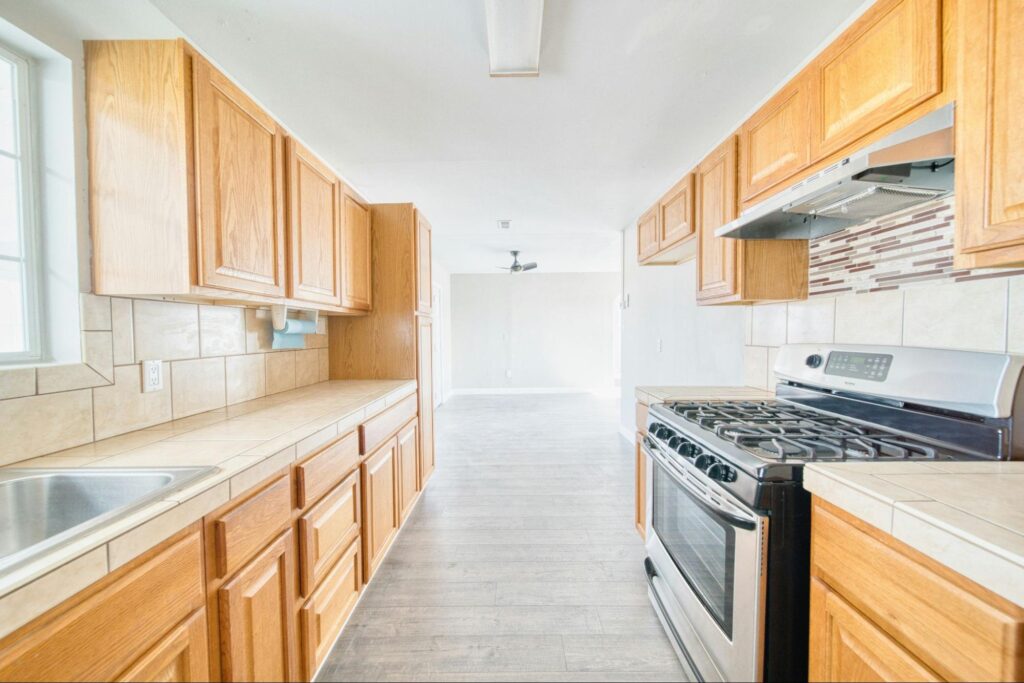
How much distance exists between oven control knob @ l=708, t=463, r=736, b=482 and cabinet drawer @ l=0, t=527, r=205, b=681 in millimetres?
1357

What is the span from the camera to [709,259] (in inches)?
74.8

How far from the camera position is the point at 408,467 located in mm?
2473

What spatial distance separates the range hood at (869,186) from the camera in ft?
3.10

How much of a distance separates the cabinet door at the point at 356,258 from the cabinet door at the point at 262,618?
1390 mm

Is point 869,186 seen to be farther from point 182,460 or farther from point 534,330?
point 534,330

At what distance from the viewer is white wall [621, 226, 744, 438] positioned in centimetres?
247

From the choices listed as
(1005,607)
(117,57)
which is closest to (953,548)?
(1005,607)

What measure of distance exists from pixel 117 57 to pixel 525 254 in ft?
15.4

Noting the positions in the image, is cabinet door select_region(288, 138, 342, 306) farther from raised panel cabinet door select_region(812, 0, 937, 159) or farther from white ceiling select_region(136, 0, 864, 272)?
raised panel cabinet door select_region(812, 0, 937, 159)

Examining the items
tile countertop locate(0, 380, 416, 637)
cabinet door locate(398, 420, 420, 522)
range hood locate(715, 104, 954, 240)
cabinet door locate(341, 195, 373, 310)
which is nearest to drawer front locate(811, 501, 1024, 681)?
range hood locate(715, 104, 954, 240)

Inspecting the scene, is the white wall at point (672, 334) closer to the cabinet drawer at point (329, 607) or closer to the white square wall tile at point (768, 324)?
the white square wall tile at point (768, 324)

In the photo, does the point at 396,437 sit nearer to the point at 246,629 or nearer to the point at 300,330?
the point at 300,330

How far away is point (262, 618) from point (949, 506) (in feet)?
5.24

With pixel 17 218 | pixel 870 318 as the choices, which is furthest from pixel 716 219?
pixel 17 218
